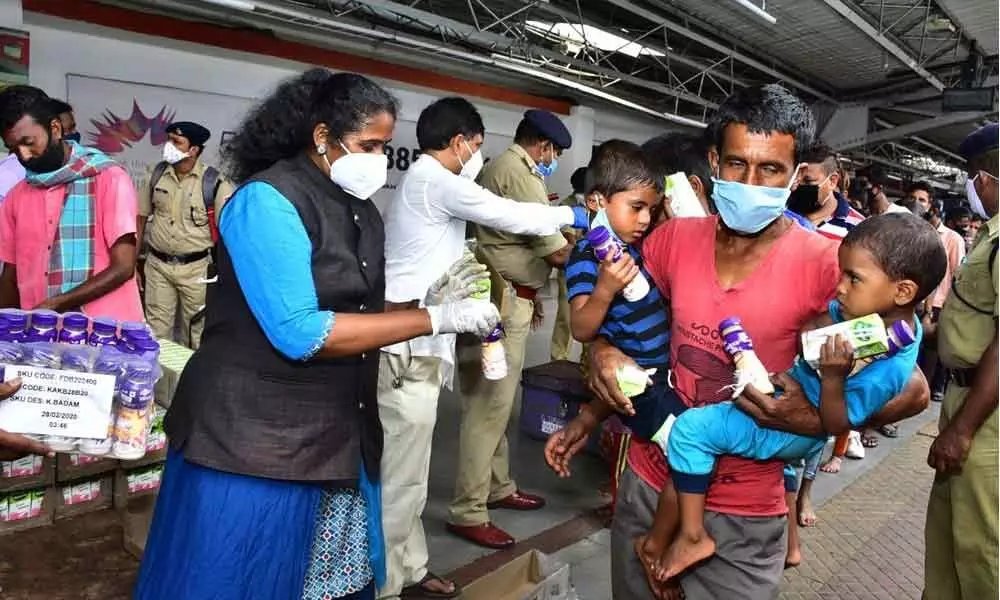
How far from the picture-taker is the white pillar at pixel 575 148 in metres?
11.3

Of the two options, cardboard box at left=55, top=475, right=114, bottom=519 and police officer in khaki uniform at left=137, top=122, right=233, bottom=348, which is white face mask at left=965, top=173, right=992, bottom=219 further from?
police officer in khaki uniform at left=137, top=122, right=233, bottom=348

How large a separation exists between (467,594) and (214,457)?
1.17 m

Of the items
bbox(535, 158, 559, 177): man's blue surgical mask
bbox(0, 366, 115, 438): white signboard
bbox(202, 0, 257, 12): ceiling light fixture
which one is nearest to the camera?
bbox(0, 366, 115, 438): white signboard

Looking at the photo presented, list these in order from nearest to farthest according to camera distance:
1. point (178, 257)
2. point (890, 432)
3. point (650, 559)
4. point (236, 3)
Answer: point (650, 559), point (178, 257), point (236, 3), point (890, 432)

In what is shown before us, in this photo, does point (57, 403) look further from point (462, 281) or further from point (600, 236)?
point (600, 236)

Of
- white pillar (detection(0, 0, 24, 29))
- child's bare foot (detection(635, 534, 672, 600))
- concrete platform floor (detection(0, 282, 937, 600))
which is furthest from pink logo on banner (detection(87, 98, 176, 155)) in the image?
child's bare foot (detection(635, 534, 672, 600))

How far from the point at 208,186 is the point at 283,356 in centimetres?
378

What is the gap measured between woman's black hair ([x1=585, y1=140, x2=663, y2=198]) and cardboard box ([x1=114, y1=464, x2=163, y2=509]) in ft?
7.30

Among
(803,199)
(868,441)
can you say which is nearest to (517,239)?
(803,199)

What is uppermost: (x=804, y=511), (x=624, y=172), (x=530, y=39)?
(x=530, y=39)

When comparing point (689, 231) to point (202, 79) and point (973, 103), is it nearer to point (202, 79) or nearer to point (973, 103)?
point (202, 79)

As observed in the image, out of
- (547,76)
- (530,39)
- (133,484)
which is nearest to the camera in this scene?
(133,484)

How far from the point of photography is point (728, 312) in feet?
4.89

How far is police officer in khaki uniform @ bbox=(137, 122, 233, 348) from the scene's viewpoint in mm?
4902
